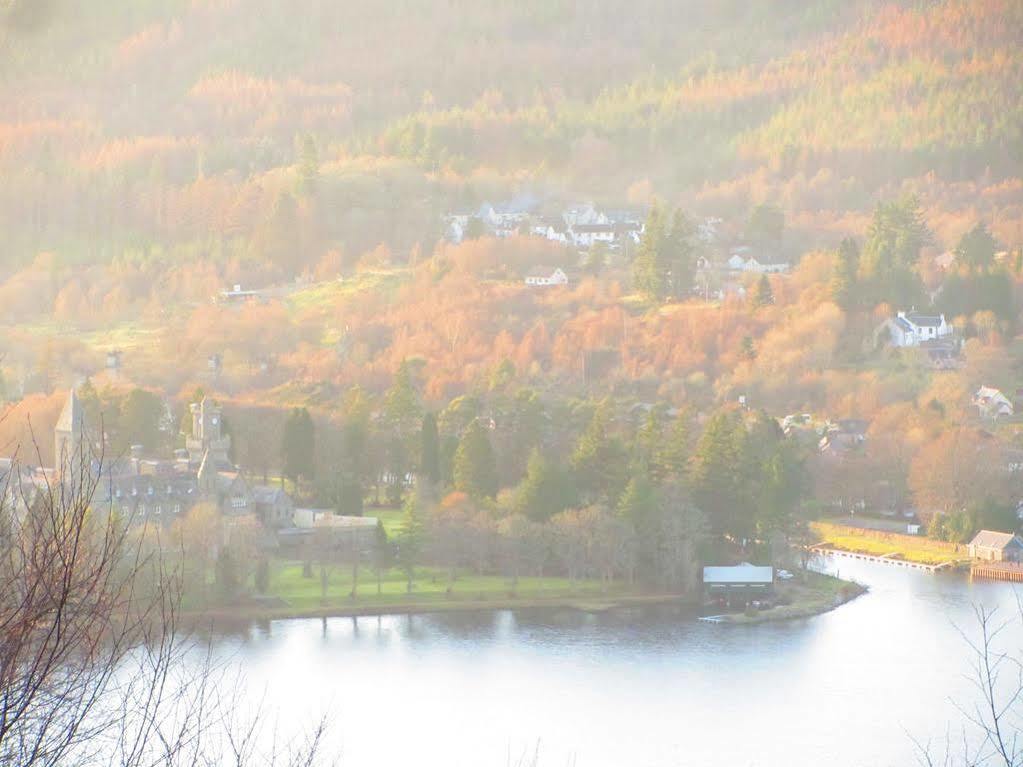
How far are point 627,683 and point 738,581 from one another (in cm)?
361

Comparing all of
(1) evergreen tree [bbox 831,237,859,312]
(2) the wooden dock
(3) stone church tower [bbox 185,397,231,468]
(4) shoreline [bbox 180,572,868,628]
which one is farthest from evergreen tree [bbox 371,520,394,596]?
(1) evergreen tree [bbox 831,237,859,312]

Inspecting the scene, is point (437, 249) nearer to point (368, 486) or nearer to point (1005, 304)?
point (1005, 304)

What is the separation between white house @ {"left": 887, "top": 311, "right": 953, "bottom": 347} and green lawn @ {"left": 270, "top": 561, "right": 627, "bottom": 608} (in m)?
10.9

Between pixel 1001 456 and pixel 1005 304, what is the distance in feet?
21.8

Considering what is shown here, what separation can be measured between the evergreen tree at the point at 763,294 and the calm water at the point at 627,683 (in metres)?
11.8

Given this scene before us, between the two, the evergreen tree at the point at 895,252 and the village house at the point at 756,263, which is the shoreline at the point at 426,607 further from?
the village house at the point at 756,263

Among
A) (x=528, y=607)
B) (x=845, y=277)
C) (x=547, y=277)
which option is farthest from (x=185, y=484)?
(x=547, y=277)

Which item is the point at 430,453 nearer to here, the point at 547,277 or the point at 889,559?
the point at 889,559

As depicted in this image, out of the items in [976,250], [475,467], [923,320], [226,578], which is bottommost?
[226,578]

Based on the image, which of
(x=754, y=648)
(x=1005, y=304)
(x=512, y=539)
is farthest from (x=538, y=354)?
(x=754, y=648)

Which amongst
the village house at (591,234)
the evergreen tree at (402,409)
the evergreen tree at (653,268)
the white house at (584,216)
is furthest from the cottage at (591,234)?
the evergreen tree at (402,409)

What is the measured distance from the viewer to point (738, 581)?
17047 millimetres

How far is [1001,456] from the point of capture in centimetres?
2147

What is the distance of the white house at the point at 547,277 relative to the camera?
1212 inches
